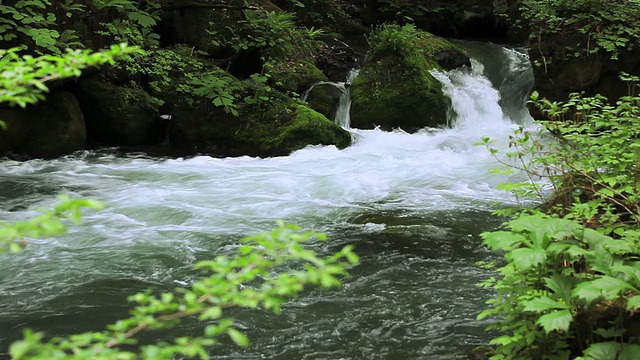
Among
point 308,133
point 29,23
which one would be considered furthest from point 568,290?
point 29,23

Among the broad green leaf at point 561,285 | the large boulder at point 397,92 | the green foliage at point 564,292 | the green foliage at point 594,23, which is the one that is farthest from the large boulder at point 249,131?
the broad green leaf at point 561,285

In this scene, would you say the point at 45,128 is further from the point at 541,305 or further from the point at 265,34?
the point at 541,305

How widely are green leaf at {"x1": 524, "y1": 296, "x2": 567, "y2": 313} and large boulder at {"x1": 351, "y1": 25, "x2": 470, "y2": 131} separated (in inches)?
354

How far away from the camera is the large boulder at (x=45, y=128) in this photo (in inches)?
341

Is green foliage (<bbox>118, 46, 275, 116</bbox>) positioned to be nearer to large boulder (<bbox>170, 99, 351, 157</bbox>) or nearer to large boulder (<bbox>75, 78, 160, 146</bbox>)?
large boulder (<bbox>170, 99, 351, 157</bbox>)

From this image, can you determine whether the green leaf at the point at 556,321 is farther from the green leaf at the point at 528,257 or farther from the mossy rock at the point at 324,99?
the mossy rock at the point at 324,99

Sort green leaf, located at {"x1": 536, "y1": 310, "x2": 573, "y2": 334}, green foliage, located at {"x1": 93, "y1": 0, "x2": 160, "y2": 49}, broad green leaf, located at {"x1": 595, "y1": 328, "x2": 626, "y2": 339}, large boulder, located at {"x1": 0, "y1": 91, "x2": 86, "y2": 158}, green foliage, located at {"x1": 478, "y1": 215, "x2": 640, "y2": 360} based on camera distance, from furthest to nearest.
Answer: green foliage, located at {"x1": 93, "y1": 0, "x2": 160, "y2": 49} < large boulder, located at {"x1": 0, "y1": 91, "x2": 86, "y2": 158} < broad green leaf, located at {"x1": 595, "y1": 328, "x2": 626, "y2": 339} < green foliage, located at {"x1": 478, "y1": 215, "x2": 640, "y2": 360} < green leaf, located at {"x1": 536, "y1": 310, "x2": 573, "y2": 334}

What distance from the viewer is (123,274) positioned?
4742 millimetres

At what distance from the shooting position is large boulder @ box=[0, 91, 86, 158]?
8.66 m

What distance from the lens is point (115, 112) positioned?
31.6ft

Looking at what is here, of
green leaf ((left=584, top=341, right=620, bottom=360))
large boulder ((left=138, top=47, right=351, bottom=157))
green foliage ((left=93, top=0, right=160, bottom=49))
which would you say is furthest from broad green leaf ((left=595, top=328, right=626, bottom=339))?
green foliage ((left=93, top=0, right=160, bottom=49))

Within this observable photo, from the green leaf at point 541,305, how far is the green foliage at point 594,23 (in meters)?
8.54

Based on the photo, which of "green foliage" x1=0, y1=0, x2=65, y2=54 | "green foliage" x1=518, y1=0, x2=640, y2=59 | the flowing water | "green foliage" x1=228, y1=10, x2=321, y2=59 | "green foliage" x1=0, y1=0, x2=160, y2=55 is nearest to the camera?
the flowing water

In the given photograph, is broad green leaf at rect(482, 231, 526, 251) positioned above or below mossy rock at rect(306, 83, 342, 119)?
below
